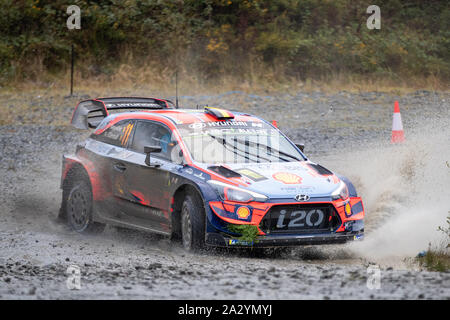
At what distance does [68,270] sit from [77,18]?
2263 cm

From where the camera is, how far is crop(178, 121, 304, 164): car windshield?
905cm

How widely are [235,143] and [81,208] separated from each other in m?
2.43

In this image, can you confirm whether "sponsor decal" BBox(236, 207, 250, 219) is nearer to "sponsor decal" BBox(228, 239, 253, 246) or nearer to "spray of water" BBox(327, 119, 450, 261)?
"sponsor decal" BBox(228, 239, 253, 246)

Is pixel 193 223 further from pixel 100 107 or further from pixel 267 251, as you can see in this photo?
pixel 100 107

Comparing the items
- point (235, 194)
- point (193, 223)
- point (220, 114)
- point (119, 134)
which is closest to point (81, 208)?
point (119, 134)

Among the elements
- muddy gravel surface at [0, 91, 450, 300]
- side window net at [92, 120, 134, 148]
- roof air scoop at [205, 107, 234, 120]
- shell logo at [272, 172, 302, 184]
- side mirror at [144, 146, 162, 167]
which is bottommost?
muddy gravel surface at [0, 91, 450, 300]

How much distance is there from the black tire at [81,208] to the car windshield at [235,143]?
1.76 m

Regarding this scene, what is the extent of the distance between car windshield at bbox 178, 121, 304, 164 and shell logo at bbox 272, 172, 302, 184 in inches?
20.8

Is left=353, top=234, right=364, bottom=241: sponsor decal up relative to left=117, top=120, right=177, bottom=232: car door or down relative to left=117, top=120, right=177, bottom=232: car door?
down

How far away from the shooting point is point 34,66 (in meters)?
27.2

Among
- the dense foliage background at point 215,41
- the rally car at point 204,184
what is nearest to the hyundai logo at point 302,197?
the rally car at point 204,184

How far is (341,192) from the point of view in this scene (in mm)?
8523

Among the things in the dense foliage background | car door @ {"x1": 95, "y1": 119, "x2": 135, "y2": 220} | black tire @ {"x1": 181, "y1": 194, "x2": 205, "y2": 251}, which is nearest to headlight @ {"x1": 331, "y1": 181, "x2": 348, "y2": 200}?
black tire @ {"x1": 181, "y1": 194, "x2": 205, "y2": 251}

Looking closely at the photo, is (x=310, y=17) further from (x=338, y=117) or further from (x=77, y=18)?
(x=338, y=117)
